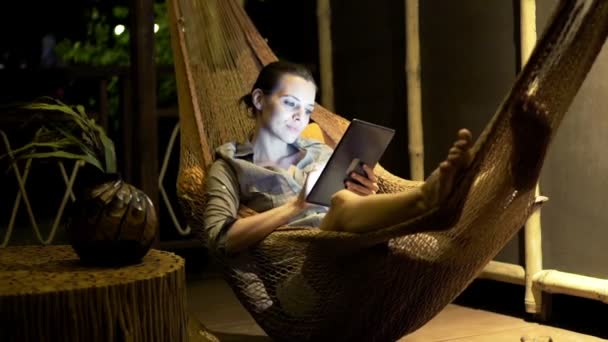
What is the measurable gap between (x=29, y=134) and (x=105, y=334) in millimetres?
2174

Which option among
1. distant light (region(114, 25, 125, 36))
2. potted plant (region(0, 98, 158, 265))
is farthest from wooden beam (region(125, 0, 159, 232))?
potted plant (region(0, 98, 158, 265))

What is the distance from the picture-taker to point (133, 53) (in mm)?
2797

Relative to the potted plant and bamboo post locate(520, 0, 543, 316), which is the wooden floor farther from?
the potted plant

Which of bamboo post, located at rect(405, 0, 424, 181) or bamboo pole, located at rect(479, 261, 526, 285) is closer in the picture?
bamboo pole, located at rect(479, 261, 526, 285)

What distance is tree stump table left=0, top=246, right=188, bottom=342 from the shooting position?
1239 mm

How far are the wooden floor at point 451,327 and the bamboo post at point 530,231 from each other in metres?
0.07

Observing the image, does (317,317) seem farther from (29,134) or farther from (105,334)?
(29,134)

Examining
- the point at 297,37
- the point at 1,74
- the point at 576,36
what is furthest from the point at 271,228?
the point at 297,37

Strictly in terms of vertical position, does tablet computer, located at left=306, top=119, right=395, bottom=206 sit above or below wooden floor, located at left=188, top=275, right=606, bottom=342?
above

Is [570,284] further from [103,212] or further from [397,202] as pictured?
[103,212]

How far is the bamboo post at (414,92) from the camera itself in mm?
2855

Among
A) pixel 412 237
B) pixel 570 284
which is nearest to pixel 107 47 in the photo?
pixel 570 284

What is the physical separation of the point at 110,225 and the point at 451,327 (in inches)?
49.8

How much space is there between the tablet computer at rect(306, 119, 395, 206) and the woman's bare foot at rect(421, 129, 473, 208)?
1.18 feet
